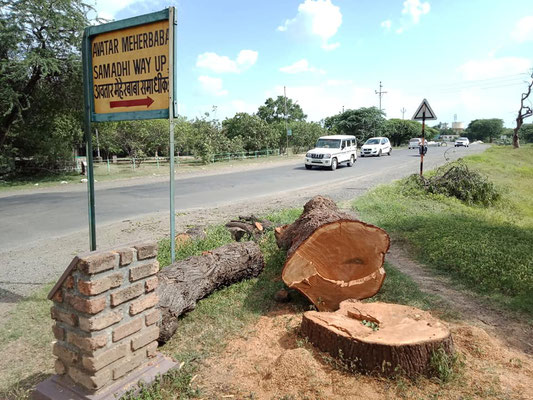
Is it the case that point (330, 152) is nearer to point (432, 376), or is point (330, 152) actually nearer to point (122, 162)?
point (122, 162)

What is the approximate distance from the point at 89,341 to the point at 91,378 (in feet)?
0.75

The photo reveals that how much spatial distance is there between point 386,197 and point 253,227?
532 cm

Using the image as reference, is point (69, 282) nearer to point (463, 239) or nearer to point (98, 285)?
point (98, 285)

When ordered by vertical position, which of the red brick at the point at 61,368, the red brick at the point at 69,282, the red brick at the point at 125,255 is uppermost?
the red brick at the point at 125,255

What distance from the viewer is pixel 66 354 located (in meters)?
2.39

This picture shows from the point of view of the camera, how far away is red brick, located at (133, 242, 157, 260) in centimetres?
252

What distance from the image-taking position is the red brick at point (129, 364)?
241 centimetres

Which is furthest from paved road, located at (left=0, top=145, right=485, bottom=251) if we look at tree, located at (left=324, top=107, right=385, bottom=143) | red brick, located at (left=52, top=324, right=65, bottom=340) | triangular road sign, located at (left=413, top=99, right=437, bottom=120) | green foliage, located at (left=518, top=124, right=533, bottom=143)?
green foliage, located at (left=518, top=124, right=533, bottom=143)

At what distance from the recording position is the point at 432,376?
2.64 metres

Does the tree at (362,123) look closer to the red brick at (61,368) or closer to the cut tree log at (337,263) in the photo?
the cut tree log at (337,263)

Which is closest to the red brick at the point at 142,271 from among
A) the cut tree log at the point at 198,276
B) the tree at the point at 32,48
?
the cut tree log at the point at 198,276

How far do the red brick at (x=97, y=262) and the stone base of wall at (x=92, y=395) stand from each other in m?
0.75

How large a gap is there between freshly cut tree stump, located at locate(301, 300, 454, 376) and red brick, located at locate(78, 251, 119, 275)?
1.58 m

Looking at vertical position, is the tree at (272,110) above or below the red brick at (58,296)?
above
